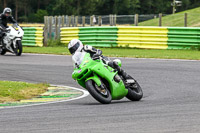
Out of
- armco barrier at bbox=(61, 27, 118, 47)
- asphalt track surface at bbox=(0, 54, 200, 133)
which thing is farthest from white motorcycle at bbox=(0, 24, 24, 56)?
asphalt track surface at bbox=(0, 54, 200, 133)

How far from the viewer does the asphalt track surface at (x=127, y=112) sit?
5.91m

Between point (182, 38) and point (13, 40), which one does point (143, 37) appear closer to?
point (182, 38)

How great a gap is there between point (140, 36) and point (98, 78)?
13895mm

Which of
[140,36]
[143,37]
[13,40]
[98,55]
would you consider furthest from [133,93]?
[140,36]

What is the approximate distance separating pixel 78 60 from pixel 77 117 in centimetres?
181

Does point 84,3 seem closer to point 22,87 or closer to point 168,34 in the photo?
point 168,34

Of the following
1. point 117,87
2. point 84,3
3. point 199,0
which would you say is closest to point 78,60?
point 117,87

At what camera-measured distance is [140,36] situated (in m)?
21.9

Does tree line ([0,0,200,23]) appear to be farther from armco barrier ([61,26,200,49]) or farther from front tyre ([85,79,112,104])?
front tyre ([85,79,112,104])

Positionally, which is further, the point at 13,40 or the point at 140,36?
the point at 140,36

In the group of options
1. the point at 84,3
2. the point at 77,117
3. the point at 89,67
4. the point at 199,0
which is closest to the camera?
the point at 77,117

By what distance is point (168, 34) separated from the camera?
21.0 meters

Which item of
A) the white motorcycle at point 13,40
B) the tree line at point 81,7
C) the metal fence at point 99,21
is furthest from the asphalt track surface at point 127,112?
the tree line at point 81,7

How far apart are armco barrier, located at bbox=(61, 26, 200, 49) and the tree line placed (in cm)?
7643
